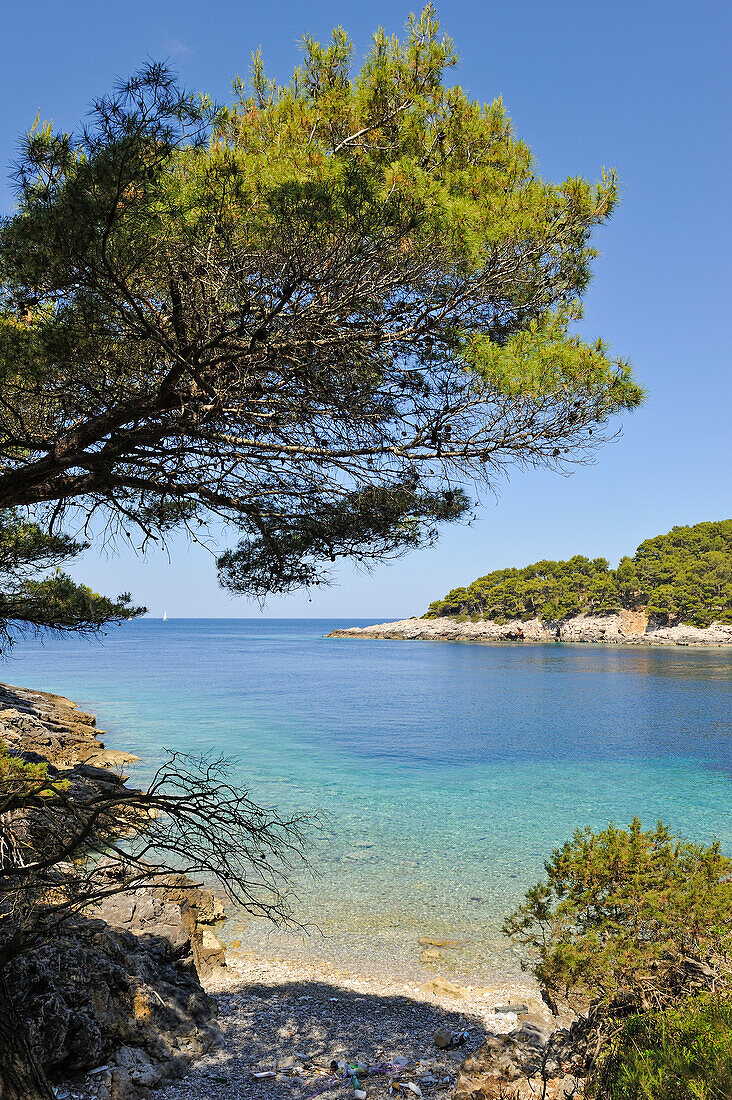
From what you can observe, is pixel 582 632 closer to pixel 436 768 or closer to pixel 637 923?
pixel 436 768

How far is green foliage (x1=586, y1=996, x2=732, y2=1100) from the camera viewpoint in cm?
211

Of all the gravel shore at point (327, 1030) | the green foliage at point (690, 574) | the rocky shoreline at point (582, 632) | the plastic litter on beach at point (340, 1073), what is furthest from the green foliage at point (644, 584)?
the plastic litter on beach at point (340, 1073)

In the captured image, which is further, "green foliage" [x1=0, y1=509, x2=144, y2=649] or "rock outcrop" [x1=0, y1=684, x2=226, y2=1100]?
"green foliage" [x1=0, y1=509, x2=144, y2=649]

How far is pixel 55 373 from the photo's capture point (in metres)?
3.59

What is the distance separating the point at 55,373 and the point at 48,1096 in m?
3.52

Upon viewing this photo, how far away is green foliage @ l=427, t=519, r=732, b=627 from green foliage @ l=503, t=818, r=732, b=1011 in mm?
69107

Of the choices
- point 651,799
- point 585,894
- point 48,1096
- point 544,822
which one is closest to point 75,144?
point 48,1096

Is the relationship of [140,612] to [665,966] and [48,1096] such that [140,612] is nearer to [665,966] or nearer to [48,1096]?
[48,1096]

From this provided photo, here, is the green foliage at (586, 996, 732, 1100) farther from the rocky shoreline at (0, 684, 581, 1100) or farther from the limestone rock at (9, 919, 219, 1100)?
the limestone rock at (9, 919, 219, 1100)

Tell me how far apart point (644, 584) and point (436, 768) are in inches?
2363

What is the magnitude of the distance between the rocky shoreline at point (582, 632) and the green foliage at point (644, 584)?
0.98 m

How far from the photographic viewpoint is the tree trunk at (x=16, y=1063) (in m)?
2.63

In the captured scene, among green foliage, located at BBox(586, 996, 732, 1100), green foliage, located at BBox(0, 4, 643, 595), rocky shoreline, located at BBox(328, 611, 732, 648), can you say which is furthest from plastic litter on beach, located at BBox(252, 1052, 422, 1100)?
rocky shoreline, located at BBox(328, 611, 732, 648)

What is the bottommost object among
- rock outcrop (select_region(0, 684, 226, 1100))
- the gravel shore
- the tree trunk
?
the gravel shore
